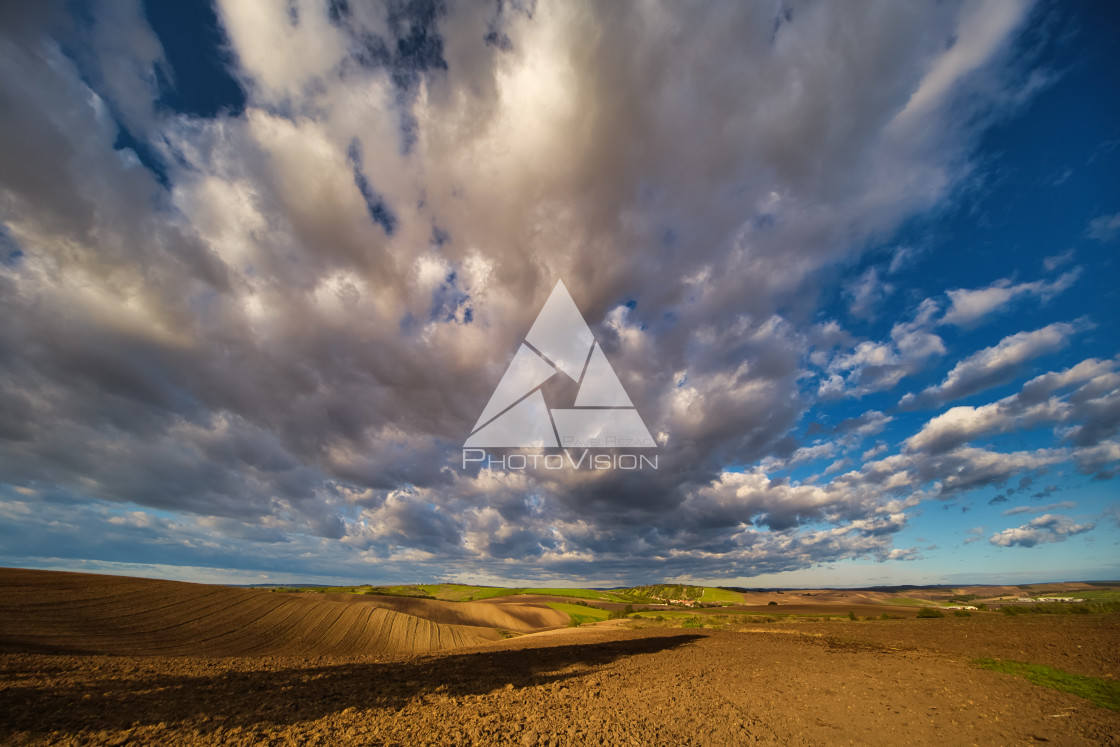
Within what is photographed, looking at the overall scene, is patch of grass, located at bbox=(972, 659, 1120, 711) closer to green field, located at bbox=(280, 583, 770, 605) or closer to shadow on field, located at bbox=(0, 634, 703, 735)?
shadow on field, located at bbox=(0, 634, 703, 735)

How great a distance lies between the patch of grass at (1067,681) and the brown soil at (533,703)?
0.85 meters

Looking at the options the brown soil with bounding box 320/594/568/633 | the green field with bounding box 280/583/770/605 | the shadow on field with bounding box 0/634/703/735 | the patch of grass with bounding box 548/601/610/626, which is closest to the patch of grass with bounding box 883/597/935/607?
the green field with bounding box 280/583/770/605

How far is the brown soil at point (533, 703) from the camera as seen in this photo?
11.0 m

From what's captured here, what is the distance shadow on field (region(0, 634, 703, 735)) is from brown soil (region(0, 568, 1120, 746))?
7cm

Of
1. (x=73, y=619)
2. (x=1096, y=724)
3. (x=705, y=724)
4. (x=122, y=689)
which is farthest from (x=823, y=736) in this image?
(x=73, y=619)

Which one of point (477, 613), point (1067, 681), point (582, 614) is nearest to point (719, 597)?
point (582, 614)

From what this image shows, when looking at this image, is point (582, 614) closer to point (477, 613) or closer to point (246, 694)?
point (477, 613)

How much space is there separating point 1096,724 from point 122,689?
33.3 m

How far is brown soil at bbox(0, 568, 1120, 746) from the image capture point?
36.2ft

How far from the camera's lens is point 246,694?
14.1 meters

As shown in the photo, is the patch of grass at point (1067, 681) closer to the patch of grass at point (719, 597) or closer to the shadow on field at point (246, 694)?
the shadow on field at point (246, 694)

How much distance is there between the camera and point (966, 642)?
106ft

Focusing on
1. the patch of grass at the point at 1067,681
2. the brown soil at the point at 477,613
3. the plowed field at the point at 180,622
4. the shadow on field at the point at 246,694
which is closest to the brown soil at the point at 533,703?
the shadow on field at the point at 246,694

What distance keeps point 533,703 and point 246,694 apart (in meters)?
10.0
